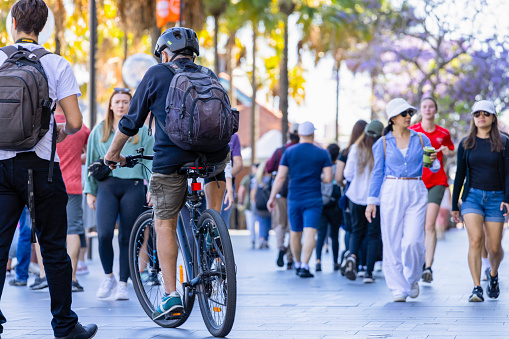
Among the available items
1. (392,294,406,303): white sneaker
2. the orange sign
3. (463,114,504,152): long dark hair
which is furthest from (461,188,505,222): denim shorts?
the orange sign

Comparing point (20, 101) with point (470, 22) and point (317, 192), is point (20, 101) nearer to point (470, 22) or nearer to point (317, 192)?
point (317, 192)

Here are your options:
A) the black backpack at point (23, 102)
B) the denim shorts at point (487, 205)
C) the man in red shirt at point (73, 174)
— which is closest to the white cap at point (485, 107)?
the denim shorts at point (487, 205)

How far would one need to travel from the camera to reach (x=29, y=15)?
5.59m

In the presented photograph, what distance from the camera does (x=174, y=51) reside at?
620cm

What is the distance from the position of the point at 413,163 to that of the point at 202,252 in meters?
3.47

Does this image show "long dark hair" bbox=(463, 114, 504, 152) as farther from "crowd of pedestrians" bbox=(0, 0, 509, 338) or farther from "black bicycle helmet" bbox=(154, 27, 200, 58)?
"black bicycle helmet" bbox=(154, 27, 200, 58)

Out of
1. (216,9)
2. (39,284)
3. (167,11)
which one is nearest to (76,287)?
(39,284)

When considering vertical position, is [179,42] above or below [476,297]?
above

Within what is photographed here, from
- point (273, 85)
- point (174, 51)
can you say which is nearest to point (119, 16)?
point (174, 51)

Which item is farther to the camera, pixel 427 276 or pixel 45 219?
pixel 427 276

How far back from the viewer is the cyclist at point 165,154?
6020 mm

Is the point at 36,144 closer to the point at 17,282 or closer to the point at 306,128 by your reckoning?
the point at 17,282

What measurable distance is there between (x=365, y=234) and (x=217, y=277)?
5939 mm

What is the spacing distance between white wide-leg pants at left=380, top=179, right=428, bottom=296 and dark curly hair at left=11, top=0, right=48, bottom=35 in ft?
14.4
